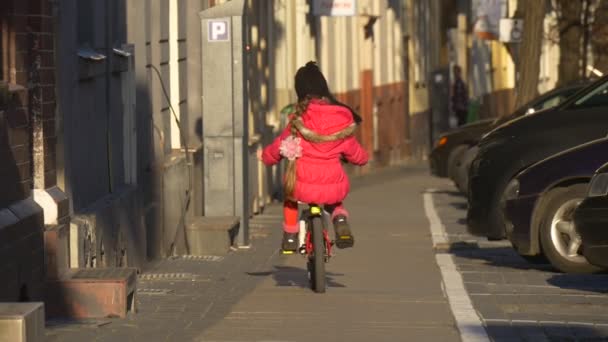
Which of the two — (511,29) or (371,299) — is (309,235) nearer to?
(371,299)

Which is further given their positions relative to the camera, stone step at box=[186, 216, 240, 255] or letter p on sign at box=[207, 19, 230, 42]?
letter p on sign at box=[207, 19, 230, 42]

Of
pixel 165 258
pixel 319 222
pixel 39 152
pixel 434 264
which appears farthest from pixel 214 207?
pixel 39 152

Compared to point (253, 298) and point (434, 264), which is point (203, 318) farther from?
point (434, 264)

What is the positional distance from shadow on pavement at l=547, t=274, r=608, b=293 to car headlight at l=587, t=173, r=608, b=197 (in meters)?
0.96

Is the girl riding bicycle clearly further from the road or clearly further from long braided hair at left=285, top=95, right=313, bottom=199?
the road

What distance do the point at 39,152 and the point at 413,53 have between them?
118 ft

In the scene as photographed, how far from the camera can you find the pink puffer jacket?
13750mm

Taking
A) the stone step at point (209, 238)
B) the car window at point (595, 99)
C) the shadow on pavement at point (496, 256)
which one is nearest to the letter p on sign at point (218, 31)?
the stone step at point (209, 238)

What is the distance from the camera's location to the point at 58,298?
39.2 feet

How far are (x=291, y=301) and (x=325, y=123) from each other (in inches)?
53.8

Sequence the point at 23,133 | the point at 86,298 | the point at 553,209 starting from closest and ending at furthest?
the point at 23,133
the point at 86,298
the point at 553,209

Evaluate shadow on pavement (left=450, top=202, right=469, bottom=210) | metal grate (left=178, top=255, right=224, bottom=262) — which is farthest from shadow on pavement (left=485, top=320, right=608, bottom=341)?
shadow on pavement (left=450, top=202, right=469, bottom=210)

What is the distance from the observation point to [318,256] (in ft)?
44.4

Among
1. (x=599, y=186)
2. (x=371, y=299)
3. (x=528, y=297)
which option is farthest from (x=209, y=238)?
(x=599, y=186)
